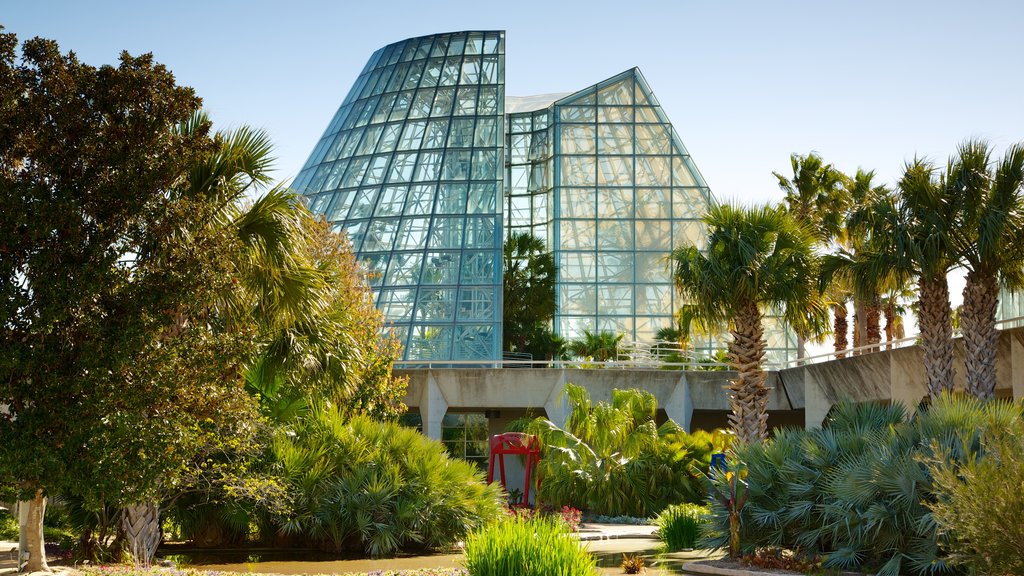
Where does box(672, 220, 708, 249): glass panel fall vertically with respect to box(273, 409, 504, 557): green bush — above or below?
above

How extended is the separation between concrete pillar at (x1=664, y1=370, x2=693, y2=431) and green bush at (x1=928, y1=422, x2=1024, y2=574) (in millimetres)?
24668

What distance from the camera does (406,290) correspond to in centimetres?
4678

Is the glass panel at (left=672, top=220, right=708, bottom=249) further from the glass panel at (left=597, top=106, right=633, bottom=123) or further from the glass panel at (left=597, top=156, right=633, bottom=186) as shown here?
the glass panel at (left=597, top=106, right=633, bottom=123)

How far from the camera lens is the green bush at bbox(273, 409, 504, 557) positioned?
1738cm

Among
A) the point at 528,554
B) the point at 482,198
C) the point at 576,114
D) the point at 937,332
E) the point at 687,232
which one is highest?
the point at 576,114

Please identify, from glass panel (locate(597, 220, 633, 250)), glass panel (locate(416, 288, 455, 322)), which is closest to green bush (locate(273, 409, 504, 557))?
glass panel (locate(416, 288, 455, 322))

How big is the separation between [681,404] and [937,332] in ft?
47.7

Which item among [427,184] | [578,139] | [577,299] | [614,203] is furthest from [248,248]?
[578,139]

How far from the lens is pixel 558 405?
33.6 m

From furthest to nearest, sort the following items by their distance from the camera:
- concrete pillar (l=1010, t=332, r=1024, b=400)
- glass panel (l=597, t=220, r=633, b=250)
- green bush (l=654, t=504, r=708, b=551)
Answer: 1. glass panel (l=597, t=220, r=633, b=250)
2. concrete pillar (l=1010, t=332, r=1024, b=400)
3. green bush (l=654, t=504, r=708, b=551)

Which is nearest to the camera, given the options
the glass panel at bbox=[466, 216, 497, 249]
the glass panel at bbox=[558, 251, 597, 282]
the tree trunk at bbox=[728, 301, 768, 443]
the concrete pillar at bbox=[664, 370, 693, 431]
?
the tree trunk at bbox=[728, 301, 768, 443]

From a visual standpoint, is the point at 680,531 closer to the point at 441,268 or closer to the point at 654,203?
the point at 441,268

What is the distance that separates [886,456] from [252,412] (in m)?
Result: 7.83

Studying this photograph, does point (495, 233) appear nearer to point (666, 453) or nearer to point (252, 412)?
point (666, 453)
